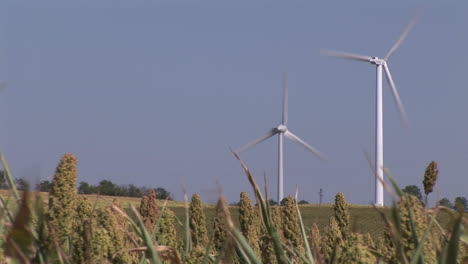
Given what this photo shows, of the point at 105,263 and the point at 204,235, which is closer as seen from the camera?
the point at 105,263

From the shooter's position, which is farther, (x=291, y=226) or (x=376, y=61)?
(x=376, y=61)

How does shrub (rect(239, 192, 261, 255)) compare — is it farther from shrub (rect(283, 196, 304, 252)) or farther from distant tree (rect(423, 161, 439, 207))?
distant tree (rect(423, 161, 439, 207))

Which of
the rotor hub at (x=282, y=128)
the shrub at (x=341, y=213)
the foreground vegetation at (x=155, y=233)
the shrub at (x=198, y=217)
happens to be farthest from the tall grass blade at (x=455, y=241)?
the rotor hub at (x=282, y=128)

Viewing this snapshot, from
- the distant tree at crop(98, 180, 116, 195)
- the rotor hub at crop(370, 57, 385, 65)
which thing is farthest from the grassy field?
the rotor hub at crop(370, 57, 385, 65)

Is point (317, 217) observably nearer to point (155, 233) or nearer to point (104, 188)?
point (104, 188)

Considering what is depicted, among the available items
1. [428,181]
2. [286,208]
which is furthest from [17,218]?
[286,208]

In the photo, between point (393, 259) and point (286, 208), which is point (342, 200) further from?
point (393, 259)

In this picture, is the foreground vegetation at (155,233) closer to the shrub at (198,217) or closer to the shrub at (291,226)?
the shrub at (291,226)

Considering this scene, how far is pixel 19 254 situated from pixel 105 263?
1.51 feet

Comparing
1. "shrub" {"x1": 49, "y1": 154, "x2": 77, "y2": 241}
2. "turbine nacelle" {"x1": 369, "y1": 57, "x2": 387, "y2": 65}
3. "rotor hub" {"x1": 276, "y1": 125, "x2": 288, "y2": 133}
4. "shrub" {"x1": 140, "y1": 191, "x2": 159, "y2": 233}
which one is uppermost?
"turbine nacelle" {"x1": 369, "y1": 57, "x2": 387, "y2": 65}

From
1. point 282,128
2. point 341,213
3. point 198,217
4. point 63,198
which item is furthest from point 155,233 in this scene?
point 282,128

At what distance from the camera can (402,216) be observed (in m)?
1.75

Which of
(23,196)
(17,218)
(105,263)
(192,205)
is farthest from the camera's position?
(192,205)

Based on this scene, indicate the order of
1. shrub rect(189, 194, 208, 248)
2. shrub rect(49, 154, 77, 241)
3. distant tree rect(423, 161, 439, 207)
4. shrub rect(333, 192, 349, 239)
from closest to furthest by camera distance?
1. shrub rect(49, 154, 77, 241)
2. distant tree rect(423, 161, 439, 207)
3. shrub rect(189, 194, 208, 248)
4. shrub rect(333, 192, 349, 239)
